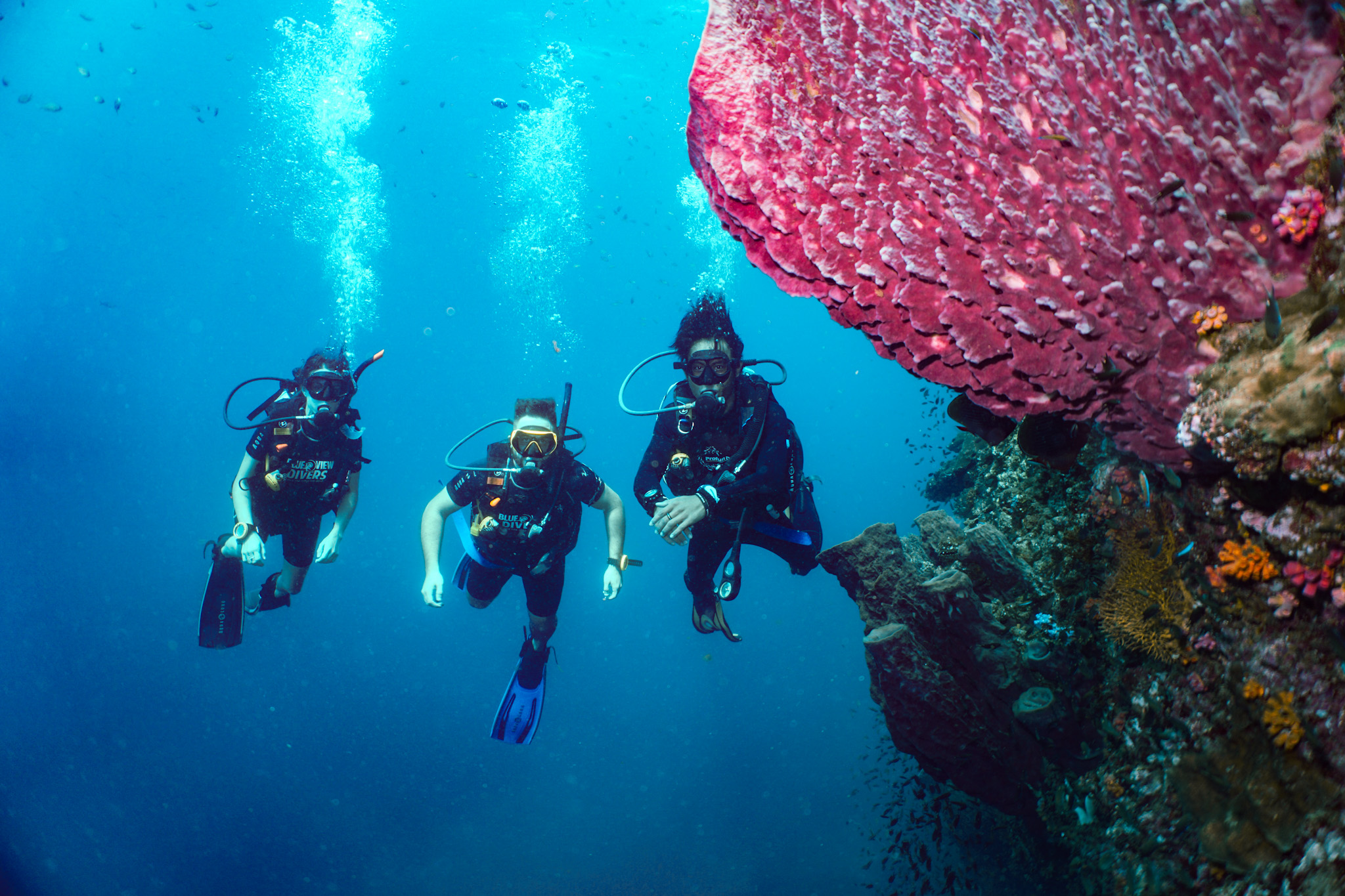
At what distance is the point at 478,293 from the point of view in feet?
204

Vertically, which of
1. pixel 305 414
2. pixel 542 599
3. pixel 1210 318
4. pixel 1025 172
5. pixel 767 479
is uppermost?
pixel 305 414

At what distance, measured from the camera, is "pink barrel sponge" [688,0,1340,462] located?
149 centimetres

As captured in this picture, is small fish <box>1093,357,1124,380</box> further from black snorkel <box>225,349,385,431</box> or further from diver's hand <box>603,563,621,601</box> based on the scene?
black snorkel <box>225,349,385,431</box>

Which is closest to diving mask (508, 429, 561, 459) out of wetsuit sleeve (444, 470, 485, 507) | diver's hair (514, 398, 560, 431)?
diver's hair (514, 398, 560, 431)

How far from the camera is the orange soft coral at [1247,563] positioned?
65.4 inches

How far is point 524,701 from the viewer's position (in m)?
7.59

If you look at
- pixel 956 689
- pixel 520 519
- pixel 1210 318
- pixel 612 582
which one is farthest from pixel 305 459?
pixel 1210 318

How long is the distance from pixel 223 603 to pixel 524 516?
14.6 feet

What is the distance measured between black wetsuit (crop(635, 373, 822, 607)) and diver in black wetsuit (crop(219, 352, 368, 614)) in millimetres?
4182

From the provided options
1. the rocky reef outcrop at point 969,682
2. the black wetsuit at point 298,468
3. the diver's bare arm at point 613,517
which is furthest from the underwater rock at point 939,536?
the black wetsuit at point 298,468

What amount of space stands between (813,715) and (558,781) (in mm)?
23336

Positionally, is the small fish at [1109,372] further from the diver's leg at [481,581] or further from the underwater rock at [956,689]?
the diver's leg at [481,581]

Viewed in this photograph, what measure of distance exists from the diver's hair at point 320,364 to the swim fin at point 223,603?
238cm

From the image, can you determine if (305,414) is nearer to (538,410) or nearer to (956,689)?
(538,410)
